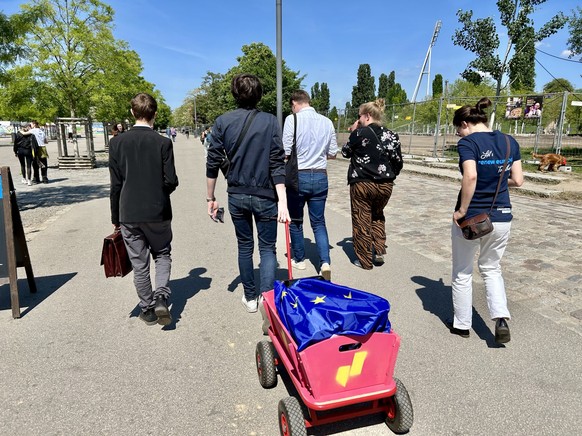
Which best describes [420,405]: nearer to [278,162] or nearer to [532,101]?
[278,162]

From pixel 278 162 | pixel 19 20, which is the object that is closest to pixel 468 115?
pixel 278 162

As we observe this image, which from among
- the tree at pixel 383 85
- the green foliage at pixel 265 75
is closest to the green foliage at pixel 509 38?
the green foliage at pixel 265 75

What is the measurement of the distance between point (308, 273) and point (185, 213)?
4.31 meters

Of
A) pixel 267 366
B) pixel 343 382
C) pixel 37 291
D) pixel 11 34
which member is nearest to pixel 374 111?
pixel 267 366

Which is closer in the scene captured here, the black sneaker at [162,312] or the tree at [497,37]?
the black sneaker at [162,312]

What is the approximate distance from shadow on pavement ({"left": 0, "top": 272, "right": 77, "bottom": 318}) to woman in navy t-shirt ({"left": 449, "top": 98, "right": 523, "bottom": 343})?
12.8 feet

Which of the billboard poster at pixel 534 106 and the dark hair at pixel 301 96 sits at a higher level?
the billboard poster at pixel 534 106

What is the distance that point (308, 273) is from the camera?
4.95 m

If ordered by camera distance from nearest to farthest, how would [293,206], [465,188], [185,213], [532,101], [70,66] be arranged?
1. [465,188]
2. [293,206]
3. [185,213]
4. [532,101]
5. [70,66]

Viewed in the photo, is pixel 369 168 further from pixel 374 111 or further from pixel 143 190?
pixel 143 190

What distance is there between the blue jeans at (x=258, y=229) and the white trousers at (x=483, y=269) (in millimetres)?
1518

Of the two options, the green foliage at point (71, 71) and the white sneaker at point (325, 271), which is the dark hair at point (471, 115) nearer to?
the white sneaker at point (325, 271)

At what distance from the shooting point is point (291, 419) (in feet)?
7.07

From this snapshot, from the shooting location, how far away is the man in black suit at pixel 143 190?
3.26 meters
